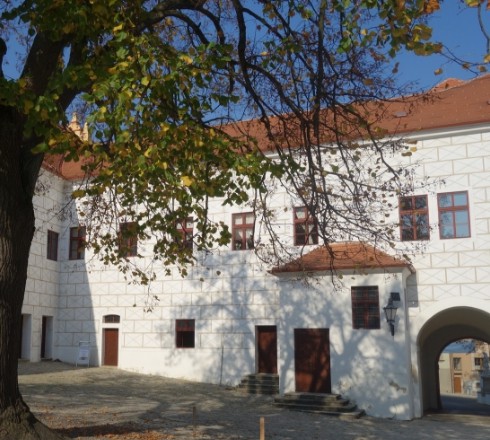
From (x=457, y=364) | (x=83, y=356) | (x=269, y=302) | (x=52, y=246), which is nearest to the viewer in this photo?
(x=269, y=302)

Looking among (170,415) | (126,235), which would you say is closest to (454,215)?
(170,415)

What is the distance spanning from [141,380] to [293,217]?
23.0 ft

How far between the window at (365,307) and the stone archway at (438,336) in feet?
7.17

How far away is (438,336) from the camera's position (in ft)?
74.5

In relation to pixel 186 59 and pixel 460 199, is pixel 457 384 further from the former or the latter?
pixel 186 59

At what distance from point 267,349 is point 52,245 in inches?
355

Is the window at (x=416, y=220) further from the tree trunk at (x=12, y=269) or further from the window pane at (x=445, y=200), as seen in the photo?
the tree trunk at (x=12, y=269)

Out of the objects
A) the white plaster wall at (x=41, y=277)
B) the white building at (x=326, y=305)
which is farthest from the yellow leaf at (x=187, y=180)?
the white plaster wall at (x=41, y=277)

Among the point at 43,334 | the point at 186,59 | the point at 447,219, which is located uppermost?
the point at 447,219

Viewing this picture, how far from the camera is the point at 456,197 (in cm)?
1772

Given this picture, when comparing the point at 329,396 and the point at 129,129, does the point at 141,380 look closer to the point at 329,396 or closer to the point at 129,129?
the point at 329,396

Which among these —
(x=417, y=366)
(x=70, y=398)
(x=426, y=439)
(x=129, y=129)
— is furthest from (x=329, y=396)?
(x=129, y=129)

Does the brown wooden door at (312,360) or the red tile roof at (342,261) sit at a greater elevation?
the red tile roof at (342,261)

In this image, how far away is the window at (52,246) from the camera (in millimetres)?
22922
